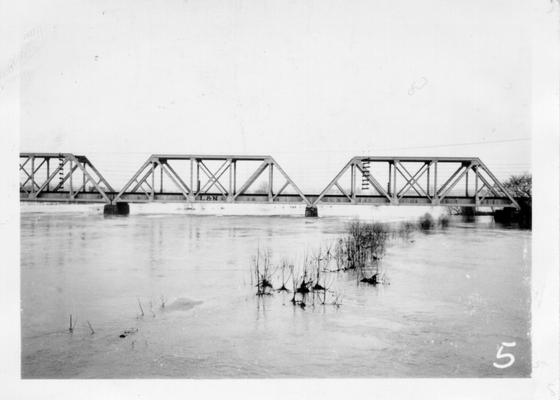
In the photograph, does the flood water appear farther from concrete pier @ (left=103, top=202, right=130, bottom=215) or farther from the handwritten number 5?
concrete pier @ (left=103, top=202, right=130, bottom=215)

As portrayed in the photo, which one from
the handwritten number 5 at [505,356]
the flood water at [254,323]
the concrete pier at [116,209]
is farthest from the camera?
the concrete pier at [116,209]

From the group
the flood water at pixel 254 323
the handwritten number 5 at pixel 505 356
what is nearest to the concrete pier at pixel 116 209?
the flood water at pixel 254 323

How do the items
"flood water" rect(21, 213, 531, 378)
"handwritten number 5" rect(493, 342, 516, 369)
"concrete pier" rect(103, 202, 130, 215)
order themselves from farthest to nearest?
"concrete pier" rect(103, 202, 130, 215), "handwritten number 5" rect(493, 342, 516, 369), "flood water" rect(21, 213, 531, 378)

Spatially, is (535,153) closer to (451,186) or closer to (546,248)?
(546,248)

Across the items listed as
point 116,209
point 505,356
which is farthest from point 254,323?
point 116,209

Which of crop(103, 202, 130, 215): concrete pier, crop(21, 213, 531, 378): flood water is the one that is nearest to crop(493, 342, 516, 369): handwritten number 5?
crop(21, 213, 531, 378): flood water

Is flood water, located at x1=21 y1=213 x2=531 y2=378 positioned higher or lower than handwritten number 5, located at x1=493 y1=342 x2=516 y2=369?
higher

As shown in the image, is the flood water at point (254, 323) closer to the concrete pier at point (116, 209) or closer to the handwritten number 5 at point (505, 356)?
the handwritten number 5 at point (505, 356)

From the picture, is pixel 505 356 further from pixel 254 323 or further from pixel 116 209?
pixel 116 209
